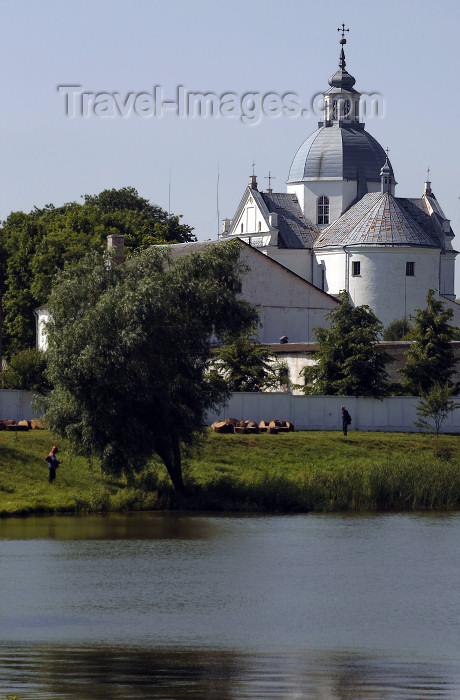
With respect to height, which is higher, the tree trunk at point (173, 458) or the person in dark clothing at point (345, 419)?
the person in dark clothing at point (345, 419)

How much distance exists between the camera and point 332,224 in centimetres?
9325

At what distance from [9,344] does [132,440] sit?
49.2 meters

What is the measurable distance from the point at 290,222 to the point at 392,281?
12386mm

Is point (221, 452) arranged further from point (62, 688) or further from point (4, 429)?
point (62, 688)

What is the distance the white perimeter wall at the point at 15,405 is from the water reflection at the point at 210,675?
104 feet

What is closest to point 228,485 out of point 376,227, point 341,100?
point 376,227

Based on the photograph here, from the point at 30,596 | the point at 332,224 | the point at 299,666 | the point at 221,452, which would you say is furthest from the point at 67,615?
the point at 332,224

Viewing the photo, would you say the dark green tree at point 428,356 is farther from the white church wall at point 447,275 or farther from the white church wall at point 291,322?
the white church wall at point 447,275

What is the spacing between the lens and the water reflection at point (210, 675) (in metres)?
17.2

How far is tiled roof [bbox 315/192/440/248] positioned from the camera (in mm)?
86750

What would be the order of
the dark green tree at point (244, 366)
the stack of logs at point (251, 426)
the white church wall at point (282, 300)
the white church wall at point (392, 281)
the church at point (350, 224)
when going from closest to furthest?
the stack of logs at point (251, 426), the dark green tree at point (244, 366), the white church wall at point (282, 300), the white church wall at point (392, 281), the church at point (350, 224)

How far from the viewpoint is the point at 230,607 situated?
79.7 ft

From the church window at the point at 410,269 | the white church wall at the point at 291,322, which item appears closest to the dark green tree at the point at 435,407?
the white church wall at the point at 291,322

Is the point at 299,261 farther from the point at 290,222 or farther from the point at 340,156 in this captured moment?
the point at 340,156
